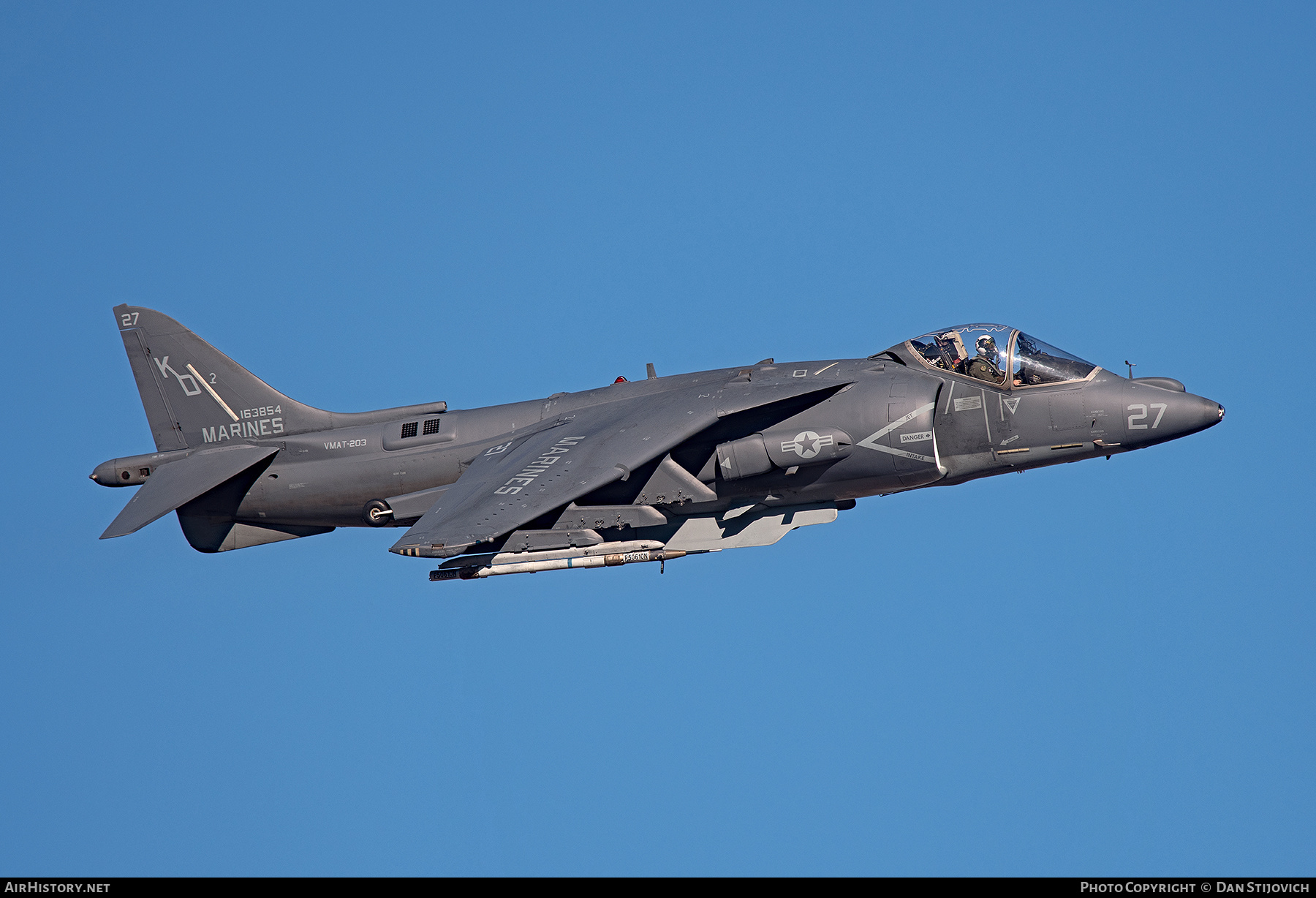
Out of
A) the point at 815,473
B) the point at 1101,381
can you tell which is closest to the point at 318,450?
the point at 815,473

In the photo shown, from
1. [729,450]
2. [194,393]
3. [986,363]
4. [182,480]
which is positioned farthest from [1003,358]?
[194,393]

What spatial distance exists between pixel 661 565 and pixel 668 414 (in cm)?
196

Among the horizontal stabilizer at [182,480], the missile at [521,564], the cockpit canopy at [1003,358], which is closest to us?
the missile at [521,564]

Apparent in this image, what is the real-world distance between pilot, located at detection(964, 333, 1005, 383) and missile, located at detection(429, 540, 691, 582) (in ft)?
16.2

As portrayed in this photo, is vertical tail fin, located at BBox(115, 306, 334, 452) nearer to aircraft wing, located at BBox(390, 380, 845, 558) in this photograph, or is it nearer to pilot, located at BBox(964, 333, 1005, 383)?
aircraft wing, located at BBox(390, 380, 845, 558)

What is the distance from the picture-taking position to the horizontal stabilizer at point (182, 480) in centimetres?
1888

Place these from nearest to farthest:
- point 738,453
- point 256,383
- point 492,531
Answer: point 492,531, point 738,453, point 256,383

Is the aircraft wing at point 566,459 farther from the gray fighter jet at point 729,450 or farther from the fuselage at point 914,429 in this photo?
the fuselage at point 914,429

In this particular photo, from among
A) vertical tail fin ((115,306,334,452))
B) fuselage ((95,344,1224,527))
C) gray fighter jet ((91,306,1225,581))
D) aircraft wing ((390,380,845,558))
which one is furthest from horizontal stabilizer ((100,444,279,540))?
fuselage ((95,344,1224,527))

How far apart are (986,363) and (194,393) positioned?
460 inches

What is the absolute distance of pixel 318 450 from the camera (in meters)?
19.6

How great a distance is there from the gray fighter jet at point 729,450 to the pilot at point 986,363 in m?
0.01

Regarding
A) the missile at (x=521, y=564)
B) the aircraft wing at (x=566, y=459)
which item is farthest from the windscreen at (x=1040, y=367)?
the missile at (x=521, y=564)

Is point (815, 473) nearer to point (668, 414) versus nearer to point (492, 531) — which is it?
point (668, 414)
